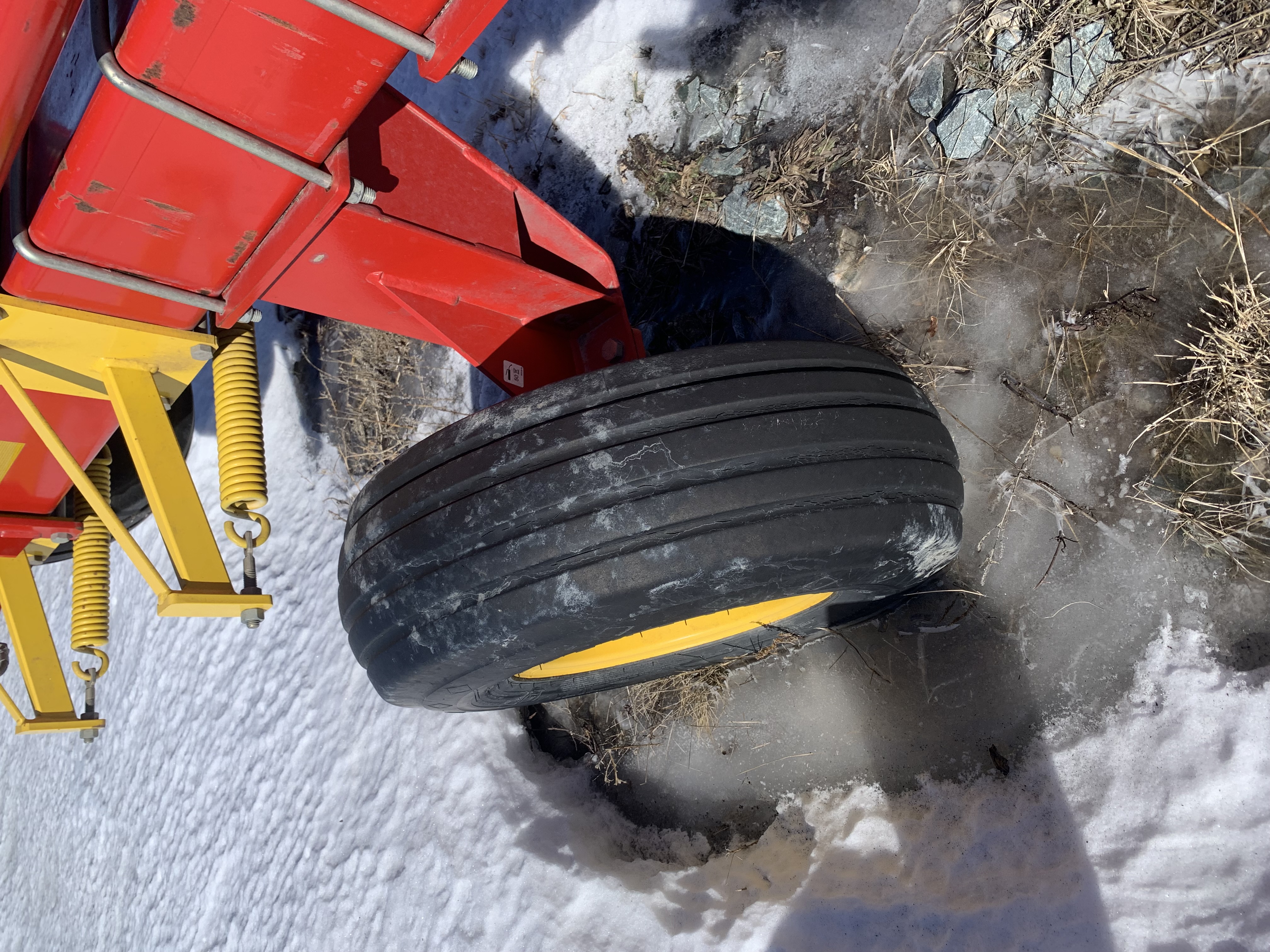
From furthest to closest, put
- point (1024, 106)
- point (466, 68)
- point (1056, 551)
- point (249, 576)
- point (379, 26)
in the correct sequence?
point (1024, 106)
point (1056, 551)
point (249, 576)
point (466, 68)
point (379, 26)

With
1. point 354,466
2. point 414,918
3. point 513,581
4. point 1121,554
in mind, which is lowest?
point 414,918

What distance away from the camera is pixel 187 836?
3.94 meters

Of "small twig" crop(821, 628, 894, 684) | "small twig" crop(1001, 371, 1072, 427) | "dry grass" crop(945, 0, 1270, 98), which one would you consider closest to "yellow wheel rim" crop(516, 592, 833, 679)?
"small twig" crop(821, 628, 894, 684)

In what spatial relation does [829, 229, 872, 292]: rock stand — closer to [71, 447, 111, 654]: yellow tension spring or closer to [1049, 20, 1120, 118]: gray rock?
[1049, 20, 1120, 118]: gray rock

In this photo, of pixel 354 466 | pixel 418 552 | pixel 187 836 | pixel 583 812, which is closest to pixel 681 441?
pixel 418 552

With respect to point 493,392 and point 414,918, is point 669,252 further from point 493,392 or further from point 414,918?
point 414,918

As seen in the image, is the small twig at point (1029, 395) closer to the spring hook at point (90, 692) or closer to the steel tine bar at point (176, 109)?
the steel tine bar at point (176, 109)

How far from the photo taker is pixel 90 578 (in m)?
2.60

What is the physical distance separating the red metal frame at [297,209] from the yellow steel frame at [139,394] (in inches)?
2.1

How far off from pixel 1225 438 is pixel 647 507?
1.59 metres

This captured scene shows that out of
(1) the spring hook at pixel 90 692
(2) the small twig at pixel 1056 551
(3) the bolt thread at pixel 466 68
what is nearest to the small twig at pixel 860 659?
(2) the small twig at pixel 1056 551

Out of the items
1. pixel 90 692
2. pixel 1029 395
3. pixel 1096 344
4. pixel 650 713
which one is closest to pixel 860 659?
pixel 650 713

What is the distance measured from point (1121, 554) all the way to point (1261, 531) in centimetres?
31

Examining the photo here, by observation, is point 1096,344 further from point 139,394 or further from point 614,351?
point 139,394
